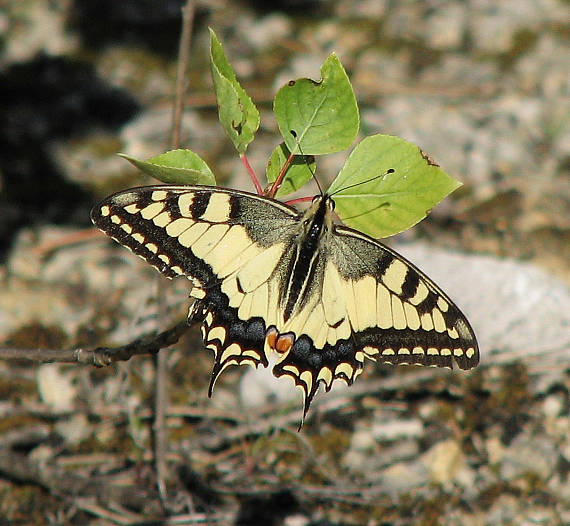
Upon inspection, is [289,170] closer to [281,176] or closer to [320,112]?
[281,176]

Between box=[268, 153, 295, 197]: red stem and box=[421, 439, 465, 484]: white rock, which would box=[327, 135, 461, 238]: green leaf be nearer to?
box=[268, 153, 295, 197]: red stem

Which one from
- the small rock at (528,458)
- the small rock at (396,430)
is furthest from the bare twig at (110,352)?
the small rock at (528,458)

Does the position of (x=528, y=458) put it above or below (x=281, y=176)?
below

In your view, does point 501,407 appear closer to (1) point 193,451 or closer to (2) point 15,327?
(1) point 193,451

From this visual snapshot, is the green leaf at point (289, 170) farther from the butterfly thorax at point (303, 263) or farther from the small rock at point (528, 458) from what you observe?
the small rock at point (528, 458)

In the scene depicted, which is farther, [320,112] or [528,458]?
[528,458]

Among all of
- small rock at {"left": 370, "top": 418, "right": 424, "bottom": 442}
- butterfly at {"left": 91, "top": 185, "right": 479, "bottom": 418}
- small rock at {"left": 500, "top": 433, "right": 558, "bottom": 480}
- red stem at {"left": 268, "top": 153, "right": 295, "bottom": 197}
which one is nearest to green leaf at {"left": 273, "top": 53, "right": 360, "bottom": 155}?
red stem at {"left": 268, "top": 153, "right": 295, "bottom": 197}

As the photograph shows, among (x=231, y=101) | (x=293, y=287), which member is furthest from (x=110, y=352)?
(x=231, y=101)
